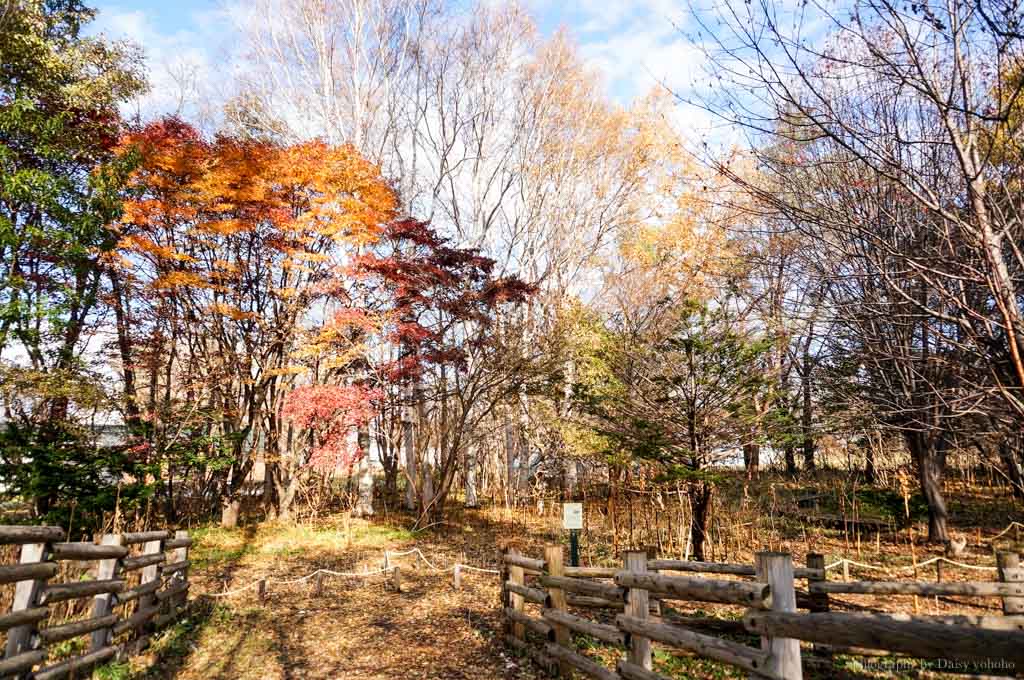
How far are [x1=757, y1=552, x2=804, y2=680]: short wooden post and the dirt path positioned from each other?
3.03m

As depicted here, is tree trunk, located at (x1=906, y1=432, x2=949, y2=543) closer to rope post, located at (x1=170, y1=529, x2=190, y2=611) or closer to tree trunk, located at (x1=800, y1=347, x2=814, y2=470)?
tree trunk, located at (x1=800, y1=347, x2=814, y2=470)

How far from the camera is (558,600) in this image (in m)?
5.48

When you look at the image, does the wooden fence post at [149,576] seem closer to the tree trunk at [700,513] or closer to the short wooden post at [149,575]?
the short wooden post at [149,575]

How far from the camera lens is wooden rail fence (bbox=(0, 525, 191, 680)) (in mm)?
3914

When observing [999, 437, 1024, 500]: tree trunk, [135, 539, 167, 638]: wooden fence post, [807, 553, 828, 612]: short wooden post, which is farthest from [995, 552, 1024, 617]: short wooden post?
[135, 539, 167, 638]: wooden fence post

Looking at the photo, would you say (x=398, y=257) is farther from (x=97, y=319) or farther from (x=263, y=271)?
(x=97, y=319)

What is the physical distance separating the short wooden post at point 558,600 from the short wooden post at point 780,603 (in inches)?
94.3

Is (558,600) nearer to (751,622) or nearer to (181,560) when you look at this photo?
(751,622)

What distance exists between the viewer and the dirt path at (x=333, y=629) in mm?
5512

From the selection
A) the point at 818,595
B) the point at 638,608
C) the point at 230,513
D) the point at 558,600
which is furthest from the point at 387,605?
the point at 230,513

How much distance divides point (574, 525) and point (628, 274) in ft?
41.2

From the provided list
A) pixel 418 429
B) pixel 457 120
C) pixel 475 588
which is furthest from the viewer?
pixel 457 120

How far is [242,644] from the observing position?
6.13m

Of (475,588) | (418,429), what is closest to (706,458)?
(475,588)
